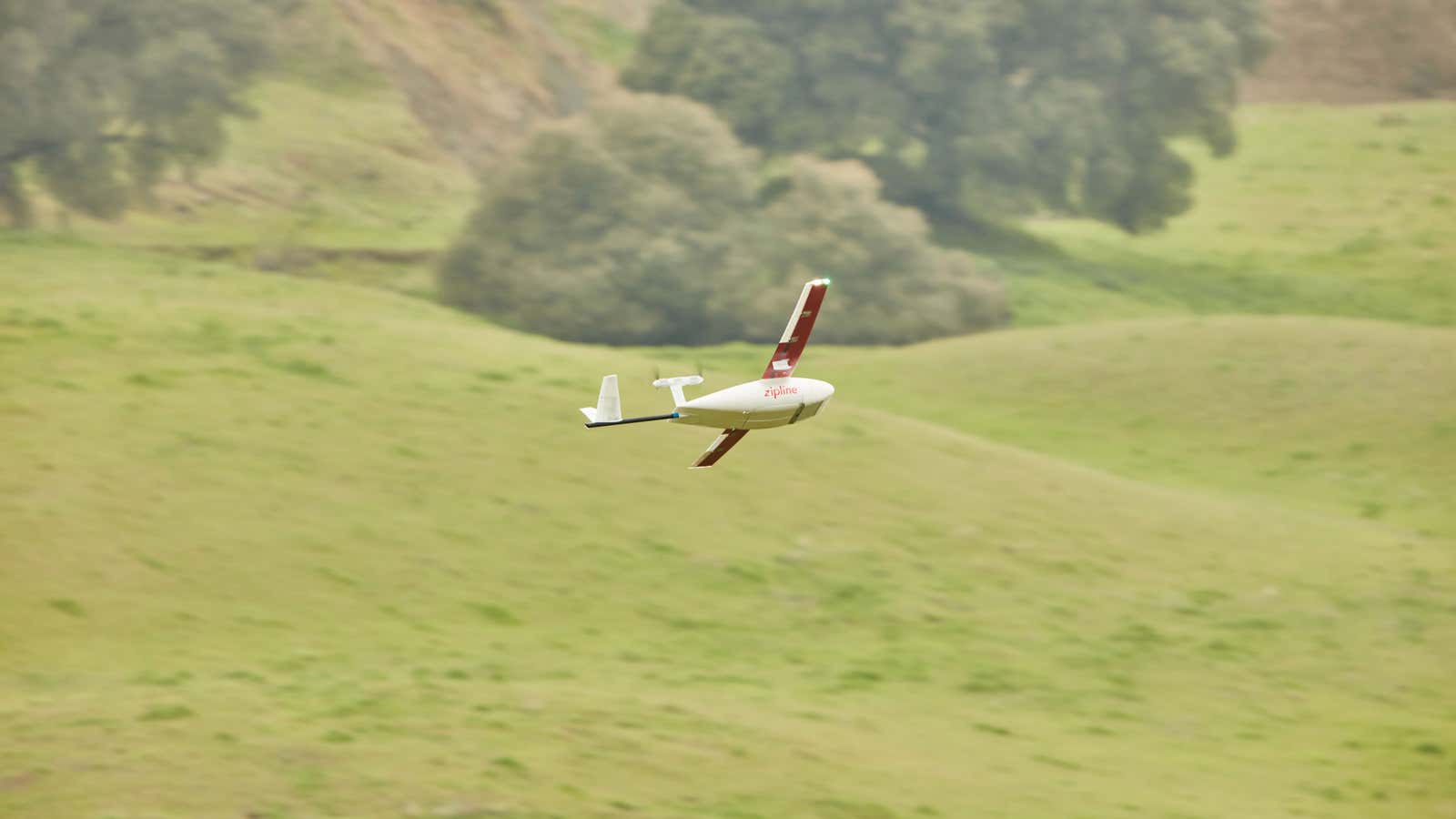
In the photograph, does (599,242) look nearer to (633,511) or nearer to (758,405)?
(633,511)

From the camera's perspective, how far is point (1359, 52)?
14475 centimetres

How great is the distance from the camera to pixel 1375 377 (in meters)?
55.8

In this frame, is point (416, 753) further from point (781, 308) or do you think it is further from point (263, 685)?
point (781, 308)

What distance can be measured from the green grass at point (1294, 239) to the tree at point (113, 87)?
1616 inches

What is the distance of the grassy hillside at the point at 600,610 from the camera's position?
25.0m

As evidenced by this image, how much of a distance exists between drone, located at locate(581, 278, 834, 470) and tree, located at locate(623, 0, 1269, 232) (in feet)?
308

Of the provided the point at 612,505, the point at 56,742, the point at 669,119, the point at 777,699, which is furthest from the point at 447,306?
the point at 56,742

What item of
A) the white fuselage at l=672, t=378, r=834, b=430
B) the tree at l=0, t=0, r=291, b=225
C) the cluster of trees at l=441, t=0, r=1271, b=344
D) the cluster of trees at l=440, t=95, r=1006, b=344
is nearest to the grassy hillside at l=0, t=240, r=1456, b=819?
the white fuselage at l=672, t=378, r=834, b=430

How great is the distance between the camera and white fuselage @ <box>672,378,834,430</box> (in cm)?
1026

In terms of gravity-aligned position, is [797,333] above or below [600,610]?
above

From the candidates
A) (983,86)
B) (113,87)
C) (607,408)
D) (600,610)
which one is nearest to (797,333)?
(607,408)

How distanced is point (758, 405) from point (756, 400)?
0.03 meters

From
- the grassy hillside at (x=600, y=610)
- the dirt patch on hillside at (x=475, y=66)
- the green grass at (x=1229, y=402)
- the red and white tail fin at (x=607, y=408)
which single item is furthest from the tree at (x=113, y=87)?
the red and white tail fin at (x=607, y=408)

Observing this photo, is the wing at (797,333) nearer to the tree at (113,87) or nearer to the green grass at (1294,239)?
the tree at (113,87)
